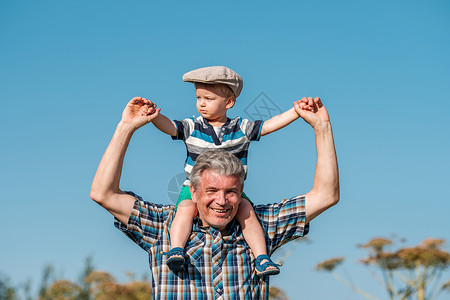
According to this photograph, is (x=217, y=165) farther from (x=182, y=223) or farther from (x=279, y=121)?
(x=279, y=121)

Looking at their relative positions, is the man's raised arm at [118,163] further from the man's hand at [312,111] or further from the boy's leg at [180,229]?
the man's hand at [312,111]

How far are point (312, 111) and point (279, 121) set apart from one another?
1.01 ft

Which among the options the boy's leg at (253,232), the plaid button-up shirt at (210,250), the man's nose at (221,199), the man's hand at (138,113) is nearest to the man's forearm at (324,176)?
the plaid button-up shirt at (210,250)

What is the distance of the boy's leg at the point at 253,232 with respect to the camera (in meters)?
4.00

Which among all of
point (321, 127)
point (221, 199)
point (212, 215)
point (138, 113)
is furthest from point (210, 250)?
point (321, 127)

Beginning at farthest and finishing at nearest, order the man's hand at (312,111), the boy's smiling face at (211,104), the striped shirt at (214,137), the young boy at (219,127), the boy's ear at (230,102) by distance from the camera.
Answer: the boy's ear at (230,102) → the boy's smiling face at (211,104) → the striped shirt at (214,137) → the man's hand at (312,111) → the young boy at (219,127)

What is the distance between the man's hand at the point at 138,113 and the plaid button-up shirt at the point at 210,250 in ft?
1.91

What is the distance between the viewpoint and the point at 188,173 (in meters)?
4.41

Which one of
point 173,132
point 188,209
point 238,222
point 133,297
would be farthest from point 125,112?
point 133,297

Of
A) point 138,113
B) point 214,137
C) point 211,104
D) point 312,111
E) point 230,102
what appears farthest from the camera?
point 230,102

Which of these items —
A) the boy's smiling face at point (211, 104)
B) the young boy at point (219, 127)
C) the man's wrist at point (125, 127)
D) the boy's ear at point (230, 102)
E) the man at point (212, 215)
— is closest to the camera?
the man at point (212, 215)

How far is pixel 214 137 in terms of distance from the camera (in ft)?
14.7

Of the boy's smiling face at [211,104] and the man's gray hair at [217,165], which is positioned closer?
the man's gray hair at [217,165]

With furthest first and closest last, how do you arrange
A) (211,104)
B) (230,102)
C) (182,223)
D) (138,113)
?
(230,102) < (211,104) < (138,113) < (182,223)
